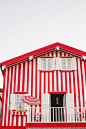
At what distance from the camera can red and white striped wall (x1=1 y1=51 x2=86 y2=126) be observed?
16578 mm

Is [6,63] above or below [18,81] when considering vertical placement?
above

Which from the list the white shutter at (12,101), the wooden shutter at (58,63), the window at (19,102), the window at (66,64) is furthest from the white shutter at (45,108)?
the window at (66,64)

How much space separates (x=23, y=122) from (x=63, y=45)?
664 centimetres

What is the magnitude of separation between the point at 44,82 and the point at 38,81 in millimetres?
477

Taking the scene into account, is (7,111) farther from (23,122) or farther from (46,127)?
(46,127)

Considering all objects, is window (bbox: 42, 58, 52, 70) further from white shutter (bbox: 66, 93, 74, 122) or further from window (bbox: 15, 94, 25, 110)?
window (bbox: 15, 94, 25, 110)

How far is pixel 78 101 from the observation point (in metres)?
16.4

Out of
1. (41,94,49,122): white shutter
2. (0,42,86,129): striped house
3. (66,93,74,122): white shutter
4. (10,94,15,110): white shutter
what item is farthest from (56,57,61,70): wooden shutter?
(10,94,15,110): white shutter

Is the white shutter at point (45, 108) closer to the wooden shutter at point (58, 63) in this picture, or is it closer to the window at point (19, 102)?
the window at point (19, 102)

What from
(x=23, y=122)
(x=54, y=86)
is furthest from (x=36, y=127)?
(x=54, y=86)

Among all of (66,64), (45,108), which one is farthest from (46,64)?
(45,108)

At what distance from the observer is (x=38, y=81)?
16875mm

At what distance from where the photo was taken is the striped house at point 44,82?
1602 cm

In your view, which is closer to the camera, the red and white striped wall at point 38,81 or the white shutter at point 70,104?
the white shutter at point 70,104
